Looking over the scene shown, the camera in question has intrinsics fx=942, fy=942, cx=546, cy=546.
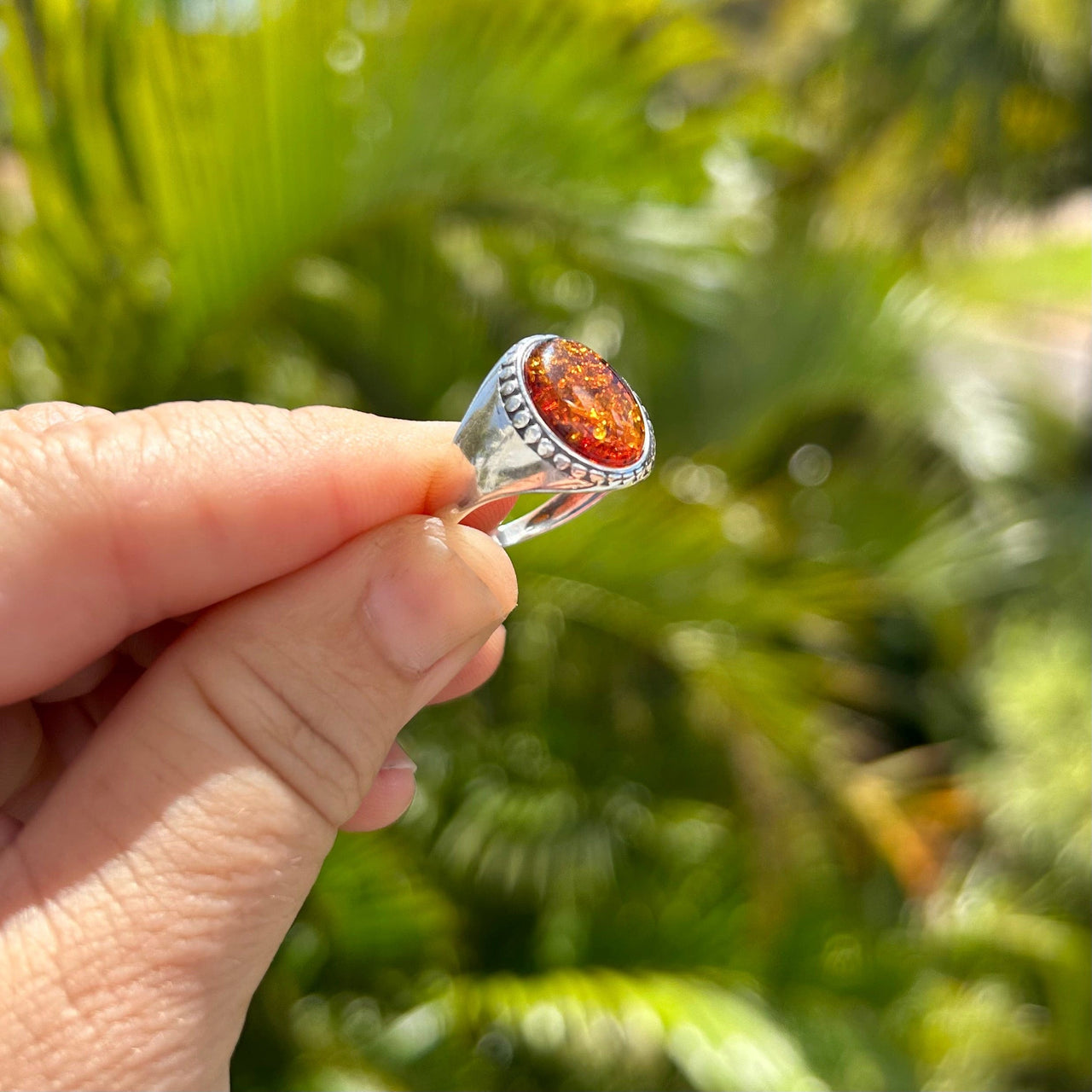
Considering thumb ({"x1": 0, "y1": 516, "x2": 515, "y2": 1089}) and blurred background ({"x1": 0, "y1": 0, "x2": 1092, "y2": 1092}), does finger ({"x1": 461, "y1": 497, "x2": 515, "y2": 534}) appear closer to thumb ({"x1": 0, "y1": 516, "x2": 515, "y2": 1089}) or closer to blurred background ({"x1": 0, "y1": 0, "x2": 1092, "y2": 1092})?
thumb ({"x1": 0, "y1": 516, "x2": 515, "y2": 1089})

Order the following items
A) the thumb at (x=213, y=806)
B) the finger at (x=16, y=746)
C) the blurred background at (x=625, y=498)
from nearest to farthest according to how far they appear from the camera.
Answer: the thumb at (x=213, y=806), the finger at (x=16, y=746), the blurred background at (x=625, y=498)

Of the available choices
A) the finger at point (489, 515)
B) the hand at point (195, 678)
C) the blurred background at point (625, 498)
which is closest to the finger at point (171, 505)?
the hand at point (195, 678)

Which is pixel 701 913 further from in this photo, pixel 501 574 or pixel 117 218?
pixel 117 218

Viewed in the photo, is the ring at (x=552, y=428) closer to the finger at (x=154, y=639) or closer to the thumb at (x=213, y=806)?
the thumb at (x=213, y=806)

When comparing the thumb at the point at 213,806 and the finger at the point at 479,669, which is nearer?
the thumb at the point at 213,806

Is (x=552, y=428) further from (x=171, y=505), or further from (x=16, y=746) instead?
(x=16, y=746)

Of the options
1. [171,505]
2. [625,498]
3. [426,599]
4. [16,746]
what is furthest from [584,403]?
[625,498]
